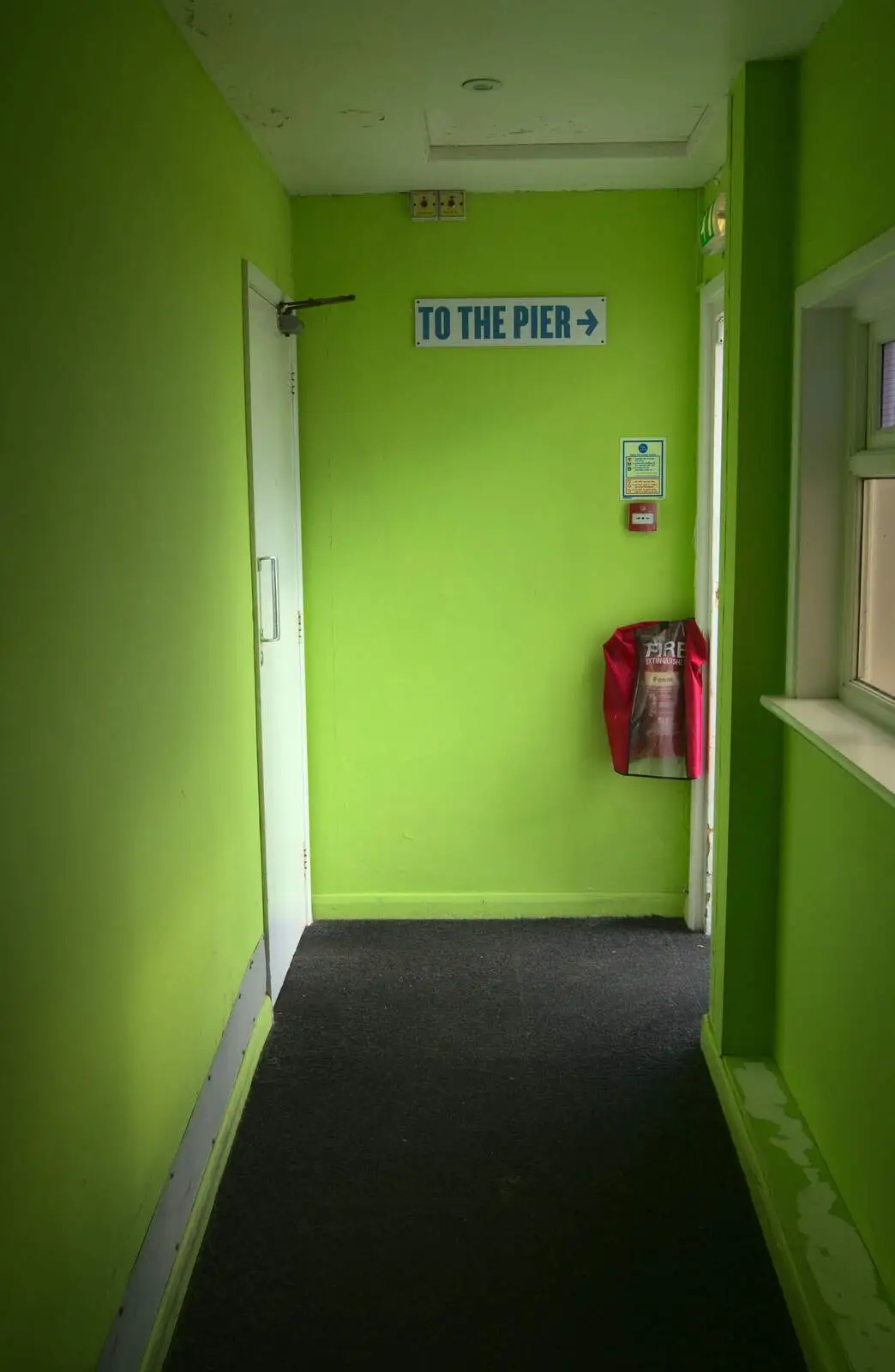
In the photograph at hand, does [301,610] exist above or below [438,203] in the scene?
below

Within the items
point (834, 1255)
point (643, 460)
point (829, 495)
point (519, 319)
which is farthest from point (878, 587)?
point (519, 319)

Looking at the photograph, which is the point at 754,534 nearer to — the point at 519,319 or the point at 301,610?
the point at 519,319

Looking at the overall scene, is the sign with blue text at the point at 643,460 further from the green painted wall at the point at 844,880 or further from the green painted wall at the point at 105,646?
the green painted wall at the point at 105,646

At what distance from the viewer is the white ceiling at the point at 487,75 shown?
8.03 feet

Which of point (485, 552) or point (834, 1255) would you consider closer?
point (834, 1255)

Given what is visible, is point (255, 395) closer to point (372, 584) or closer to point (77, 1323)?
point (372, 584)

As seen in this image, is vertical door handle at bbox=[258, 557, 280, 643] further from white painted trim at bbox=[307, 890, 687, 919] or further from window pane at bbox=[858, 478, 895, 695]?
window pane at bbox=[858, 478, 895, 695]

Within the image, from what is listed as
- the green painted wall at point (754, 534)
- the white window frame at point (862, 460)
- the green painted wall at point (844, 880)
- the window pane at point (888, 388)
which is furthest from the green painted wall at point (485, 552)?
the window pane at point (888, 388)

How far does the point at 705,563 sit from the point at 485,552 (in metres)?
0.77

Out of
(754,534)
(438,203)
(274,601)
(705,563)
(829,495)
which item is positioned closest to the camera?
(829,495)

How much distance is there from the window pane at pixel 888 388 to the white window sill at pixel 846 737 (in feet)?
2.06

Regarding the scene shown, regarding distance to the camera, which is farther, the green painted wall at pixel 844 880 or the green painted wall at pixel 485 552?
the green painted wall at pixel 485 552

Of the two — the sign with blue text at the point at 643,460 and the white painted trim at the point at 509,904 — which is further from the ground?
the sign with blue text at the point at 643,460

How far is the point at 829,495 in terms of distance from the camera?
8.80 ft
